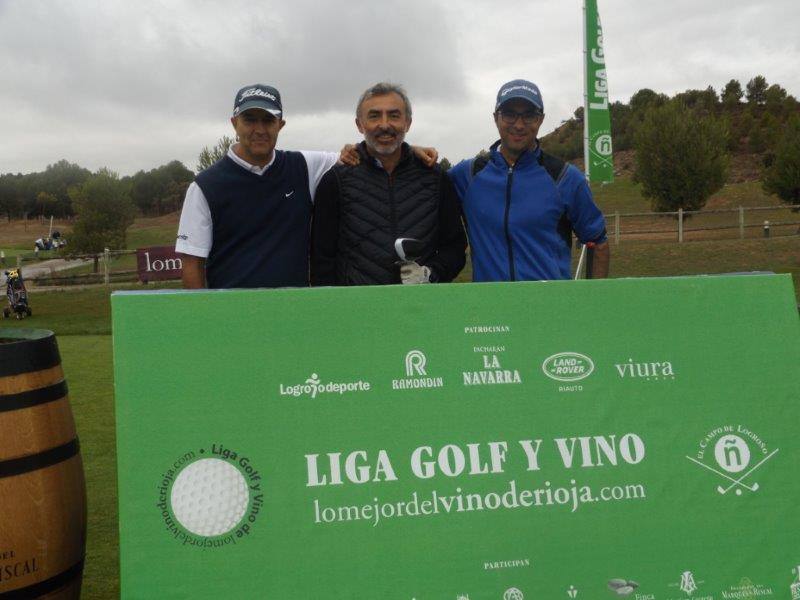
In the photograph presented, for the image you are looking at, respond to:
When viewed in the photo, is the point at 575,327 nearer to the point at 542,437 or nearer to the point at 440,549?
the point at 542,437

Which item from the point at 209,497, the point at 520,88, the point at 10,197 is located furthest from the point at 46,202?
the point at 209,497

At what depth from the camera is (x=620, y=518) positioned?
2.18 m

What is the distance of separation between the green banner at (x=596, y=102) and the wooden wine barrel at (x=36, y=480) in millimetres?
11156

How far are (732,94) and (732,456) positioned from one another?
7286 cm

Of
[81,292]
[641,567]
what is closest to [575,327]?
[641,567]

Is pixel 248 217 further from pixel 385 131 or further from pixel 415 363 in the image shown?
pixel 415 363

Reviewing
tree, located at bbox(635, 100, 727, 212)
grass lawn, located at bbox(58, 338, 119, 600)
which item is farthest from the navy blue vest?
tree, located at bbox(635, 100, 727, 212)

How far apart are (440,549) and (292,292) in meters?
0.80

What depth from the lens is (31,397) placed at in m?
2.32

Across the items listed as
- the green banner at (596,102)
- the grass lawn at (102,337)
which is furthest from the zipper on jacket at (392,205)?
the green banner at (596,102)

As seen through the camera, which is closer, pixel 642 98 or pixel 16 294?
pixel 16 294

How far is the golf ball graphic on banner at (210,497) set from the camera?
2.02 meters

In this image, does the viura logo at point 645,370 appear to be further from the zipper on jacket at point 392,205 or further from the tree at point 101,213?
the tree at point 101,213

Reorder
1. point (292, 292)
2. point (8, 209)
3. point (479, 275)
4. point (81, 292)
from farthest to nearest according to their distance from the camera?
1. point (8, 209)
2. point (81, 292)
3. point (479, 275)
4. point (292, 292)
